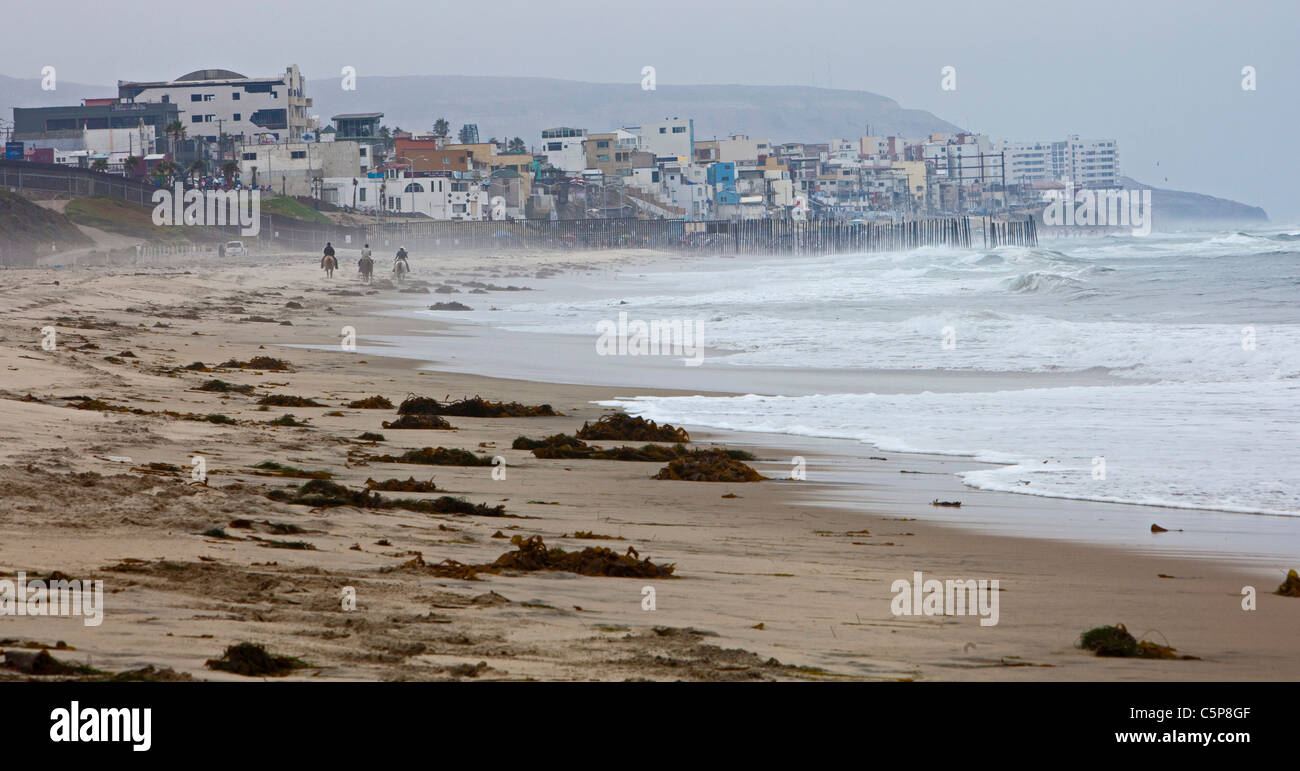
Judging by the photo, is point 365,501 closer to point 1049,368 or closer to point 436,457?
point 436,457

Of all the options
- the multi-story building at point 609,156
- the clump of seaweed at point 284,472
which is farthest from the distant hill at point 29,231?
the multi-story building at point 609,156

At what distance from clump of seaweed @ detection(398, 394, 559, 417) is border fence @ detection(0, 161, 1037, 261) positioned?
209 feet

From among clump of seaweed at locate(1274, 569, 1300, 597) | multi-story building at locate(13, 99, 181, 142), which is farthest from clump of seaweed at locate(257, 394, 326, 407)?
multi-story building at locate(13, 99, 181, 142)

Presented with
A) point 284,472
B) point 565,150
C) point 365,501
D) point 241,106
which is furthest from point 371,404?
point 565,150

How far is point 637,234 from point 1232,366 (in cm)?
9054

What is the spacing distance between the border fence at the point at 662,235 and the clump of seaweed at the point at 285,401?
208ft

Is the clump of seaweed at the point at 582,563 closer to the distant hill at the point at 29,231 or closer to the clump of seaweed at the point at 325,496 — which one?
the clump of seaweed at the point at 325,496

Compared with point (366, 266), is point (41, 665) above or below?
below

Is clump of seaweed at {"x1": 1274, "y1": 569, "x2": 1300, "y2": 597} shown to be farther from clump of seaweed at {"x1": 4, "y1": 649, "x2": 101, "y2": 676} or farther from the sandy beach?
clump of seaweed at {"x1": 4, "y1": 649, "x2": 101, "y2": 676}

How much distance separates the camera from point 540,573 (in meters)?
5.87

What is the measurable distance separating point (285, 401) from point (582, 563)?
703 centimetres
